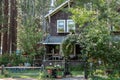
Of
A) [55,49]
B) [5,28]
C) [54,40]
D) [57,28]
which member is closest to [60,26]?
[57,28]

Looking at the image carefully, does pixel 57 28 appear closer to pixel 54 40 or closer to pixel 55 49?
pixel 54 40

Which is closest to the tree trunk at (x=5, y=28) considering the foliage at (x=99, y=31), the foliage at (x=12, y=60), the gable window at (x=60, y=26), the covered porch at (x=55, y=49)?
the foliage at (x=12, y=60)

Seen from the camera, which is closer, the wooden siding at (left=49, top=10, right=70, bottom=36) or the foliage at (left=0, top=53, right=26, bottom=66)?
the foliage at (left=0, top=53, right=26, bottom=66)

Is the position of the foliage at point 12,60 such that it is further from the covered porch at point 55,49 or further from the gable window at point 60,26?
the gable window at point 60,26

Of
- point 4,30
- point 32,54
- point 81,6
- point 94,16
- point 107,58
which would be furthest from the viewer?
point 4,30

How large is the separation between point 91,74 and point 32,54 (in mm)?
15622

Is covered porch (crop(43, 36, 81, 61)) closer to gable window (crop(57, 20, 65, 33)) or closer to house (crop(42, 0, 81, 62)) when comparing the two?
house (crop(42, 0, 81, 62))

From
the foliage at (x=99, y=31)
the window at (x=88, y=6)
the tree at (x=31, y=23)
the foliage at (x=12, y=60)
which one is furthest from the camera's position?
the tree at (x=31, y=23)

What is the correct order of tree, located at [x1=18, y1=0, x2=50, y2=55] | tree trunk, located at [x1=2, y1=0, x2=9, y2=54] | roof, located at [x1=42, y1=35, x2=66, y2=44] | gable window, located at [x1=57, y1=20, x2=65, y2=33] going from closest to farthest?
roof, located at [x1=42, y1=35, x2=66, y2=44] < gable window, located at [x1=57, y1=20, x2=65, y2=33] < tree, located at [x1=18, y1=0, x2=50, y2=55] < tree trunk, located at [x1=2, y1=0, x2=9, y2=54]

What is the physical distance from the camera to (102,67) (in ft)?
66.9

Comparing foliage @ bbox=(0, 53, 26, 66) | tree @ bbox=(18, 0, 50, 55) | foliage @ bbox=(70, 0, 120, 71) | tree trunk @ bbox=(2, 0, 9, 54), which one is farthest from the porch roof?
foliage @ bbox=(70, 0, 120, 71)

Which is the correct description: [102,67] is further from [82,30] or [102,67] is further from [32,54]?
[32,54]

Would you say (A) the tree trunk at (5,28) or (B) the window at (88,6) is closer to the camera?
(B) the window at (88,6)

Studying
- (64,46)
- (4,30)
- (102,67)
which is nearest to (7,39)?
(4,30)
